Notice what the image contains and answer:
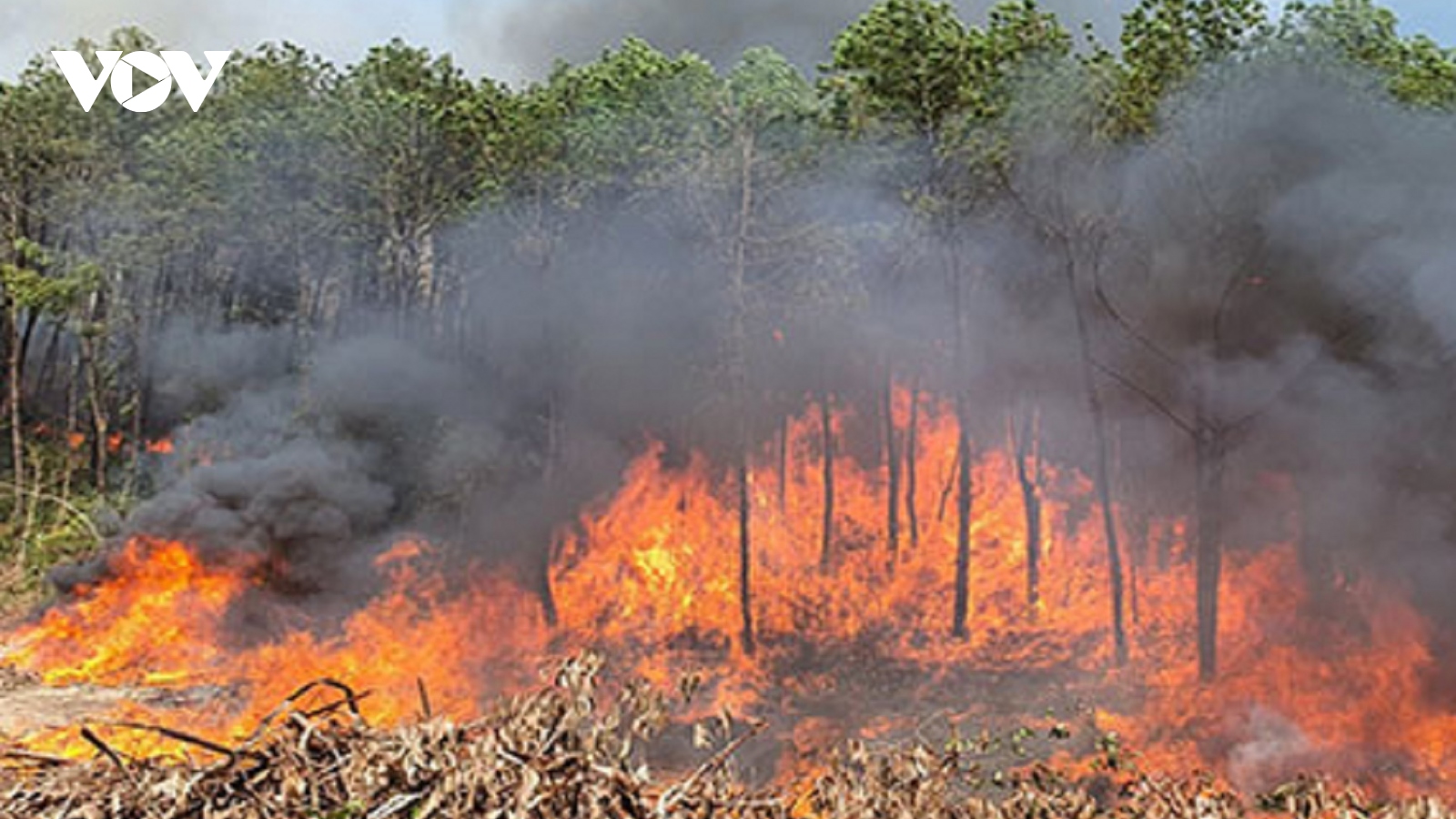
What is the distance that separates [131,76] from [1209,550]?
32645mm

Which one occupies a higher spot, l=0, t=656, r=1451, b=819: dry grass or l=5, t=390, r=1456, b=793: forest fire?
l=0, t=656, r=1451, b=819: dry grass

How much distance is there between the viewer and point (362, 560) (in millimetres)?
24422

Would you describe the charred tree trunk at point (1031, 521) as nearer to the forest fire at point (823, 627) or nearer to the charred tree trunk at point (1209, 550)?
the forest fire at point (823, 627)

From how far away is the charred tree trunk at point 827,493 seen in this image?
24656 millimetres

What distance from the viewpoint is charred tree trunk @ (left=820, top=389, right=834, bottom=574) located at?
80.9 ft

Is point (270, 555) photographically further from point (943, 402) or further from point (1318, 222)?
point (1318, 222)

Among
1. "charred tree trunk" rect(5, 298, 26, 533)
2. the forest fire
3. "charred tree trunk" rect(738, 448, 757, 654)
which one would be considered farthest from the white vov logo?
"charred tree trunk" rect(738, 448, 757, 654)

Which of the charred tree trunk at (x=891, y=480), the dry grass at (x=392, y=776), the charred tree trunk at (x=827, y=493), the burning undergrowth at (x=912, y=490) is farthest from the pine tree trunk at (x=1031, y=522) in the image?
the dry grass at (x=392, y=776)

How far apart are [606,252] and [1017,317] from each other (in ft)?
40.5

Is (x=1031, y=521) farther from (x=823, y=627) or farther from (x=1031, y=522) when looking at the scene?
(x=823, y=627)

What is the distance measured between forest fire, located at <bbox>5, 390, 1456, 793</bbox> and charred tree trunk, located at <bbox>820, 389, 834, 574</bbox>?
0.15 meters

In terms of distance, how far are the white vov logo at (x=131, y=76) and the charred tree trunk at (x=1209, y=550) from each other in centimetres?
3120

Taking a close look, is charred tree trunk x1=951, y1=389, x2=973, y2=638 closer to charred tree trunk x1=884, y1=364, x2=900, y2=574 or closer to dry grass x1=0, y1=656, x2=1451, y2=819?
charred tree trunk x1=884, y1=364, x2=900, y2=574

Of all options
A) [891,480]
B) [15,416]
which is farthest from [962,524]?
[15,416]
